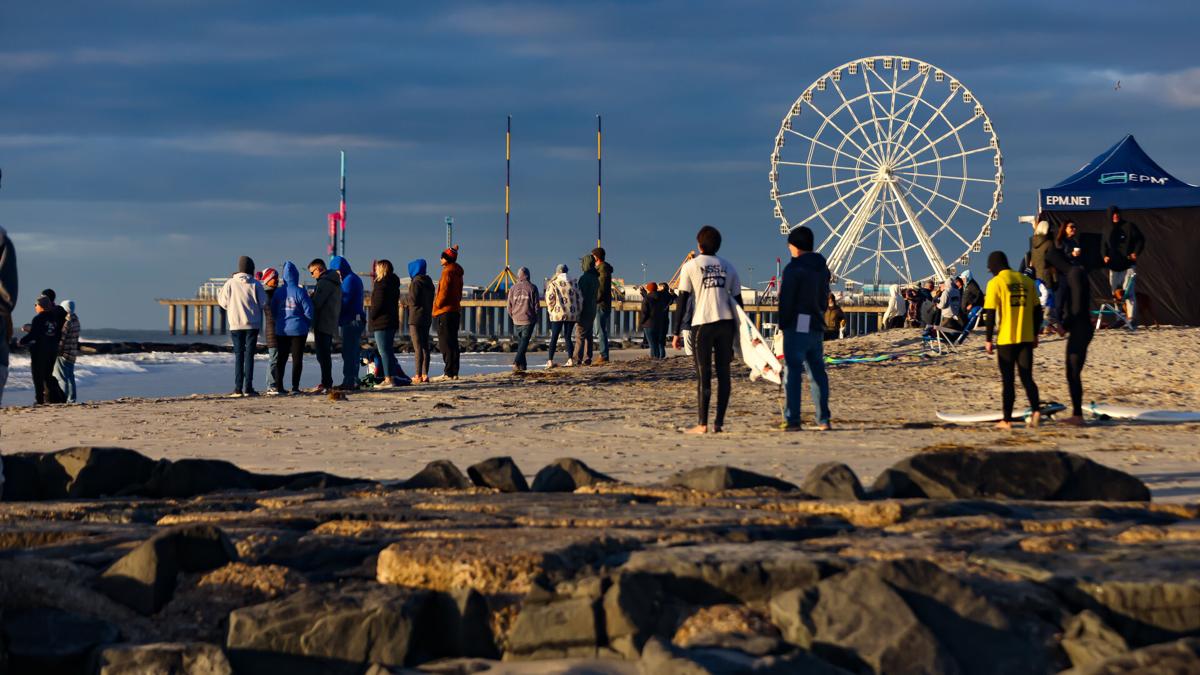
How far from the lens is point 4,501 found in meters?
6.52

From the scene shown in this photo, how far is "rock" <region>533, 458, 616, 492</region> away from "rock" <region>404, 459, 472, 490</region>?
0.37 meters

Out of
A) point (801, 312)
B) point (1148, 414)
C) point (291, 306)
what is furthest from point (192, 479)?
point (291, 306)

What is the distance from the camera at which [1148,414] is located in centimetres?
1105

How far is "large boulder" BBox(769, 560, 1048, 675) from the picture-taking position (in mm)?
3617

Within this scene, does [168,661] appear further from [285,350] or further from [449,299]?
[449,299]

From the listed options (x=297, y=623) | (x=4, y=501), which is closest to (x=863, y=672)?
(x=297, y=623)

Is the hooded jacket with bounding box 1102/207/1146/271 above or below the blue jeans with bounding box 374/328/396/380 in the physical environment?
above

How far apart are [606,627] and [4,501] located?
395 centimetres

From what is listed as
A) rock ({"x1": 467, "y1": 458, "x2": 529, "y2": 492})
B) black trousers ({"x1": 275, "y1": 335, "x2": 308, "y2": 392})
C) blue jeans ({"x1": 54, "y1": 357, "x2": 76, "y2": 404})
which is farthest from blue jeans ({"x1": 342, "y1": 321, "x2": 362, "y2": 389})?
rock ({"x1": 467, "y1": 458, "x2": 529, "y2": 492})

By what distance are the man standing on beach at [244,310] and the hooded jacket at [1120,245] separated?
35.3ft

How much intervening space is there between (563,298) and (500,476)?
1297cm

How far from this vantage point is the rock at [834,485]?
569 centimetres

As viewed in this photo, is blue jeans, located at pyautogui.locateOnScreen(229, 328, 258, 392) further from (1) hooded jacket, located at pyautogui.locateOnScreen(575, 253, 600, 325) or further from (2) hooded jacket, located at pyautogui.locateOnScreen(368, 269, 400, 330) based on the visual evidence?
(1) hooded jacket, located at pyautogui.locateOnScreen(575, 253, 600, 325)

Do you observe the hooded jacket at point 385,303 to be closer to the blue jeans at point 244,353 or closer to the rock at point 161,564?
the blue jeans at point 244,353
